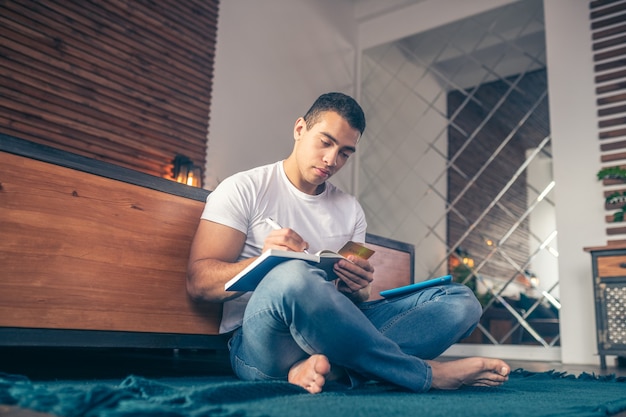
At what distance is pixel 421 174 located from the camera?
5.24 meters

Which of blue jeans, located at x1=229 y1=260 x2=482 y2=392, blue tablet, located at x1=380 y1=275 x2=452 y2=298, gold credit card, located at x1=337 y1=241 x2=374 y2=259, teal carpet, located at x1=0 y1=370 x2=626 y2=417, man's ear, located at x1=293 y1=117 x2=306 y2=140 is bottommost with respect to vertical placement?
teal carpet, located at x1=0 y1=370 x2=626 y2=417

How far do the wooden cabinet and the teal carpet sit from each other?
177 cm

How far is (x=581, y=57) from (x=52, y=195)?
11.5 feet

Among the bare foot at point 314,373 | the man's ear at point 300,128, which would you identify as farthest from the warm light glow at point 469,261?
the bare foot at point 314,373

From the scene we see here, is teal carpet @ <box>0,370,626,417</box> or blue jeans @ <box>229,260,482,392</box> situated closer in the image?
teal carpet @ <box>0,370,626,417</box>

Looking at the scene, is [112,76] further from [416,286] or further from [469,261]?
[469,261]

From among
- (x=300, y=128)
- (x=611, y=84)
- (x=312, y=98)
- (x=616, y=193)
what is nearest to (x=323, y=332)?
(x=300, y=128)

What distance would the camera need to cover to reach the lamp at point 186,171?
3.23 m

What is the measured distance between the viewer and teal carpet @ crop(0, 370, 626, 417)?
875 millimetres

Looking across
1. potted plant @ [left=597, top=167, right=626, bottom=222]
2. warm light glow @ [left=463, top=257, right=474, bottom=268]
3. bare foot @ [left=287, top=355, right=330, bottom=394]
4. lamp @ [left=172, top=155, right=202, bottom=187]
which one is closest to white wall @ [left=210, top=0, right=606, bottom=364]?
potted plant @ [left=597, top=167, right=626, bottom=222]

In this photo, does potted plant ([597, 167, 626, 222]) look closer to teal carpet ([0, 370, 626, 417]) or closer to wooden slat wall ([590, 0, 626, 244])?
wooden slat wall ([590, 0, 626, 244])

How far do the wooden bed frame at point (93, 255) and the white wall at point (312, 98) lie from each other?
6.56 feet

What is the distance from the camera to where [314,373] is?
1152 millimetres

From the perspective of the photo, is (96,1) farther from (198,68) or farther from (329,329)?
(329,329)
